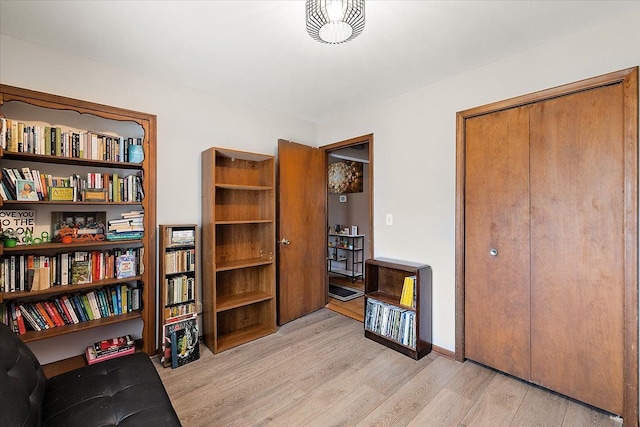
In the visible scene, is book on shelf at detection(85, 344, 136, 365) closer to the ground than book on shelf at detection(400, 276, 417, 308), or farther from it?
closer to the ground

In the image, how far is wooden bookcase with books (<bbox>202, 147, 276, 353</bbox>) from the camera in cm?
271

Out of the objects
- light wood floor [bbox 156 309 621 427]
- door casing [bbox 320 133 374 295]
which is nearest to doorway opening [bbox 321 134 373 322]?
door casing [bbox 320 133 374 295]

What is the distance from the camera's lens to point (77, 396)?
4.43ft

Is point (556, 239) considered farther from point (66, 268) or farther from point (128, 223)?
point (66, 268)

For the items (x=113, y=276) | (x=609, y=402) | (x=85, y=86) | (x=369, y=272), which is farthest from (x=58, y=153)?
(x=609, y=402)

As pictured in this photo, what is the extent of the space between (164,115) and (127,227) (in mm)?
1044

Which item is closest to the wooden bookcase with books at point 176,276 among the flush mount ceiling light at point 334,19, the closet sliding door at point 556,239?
the flush mount ceiling light at point 334,19

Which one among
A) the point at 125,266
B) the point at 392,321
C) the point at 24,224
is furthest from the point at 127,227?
the point at 392,321

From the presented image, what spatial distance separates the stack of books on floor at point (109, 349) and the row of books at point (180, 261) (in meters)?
0.65

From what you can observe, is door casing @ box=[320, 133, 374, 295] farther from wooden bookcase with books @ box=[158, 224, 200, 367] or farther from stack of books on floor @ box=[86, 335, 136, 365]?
stack of books on floor @ box=[86, 335, 136, 365]

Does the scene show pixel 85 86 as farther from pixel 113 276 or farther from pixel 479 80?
pixel 479 80

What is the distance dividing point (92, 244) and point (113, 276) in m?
0.31

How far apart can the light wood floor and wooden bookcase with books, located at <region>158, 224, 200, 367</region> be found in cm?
38

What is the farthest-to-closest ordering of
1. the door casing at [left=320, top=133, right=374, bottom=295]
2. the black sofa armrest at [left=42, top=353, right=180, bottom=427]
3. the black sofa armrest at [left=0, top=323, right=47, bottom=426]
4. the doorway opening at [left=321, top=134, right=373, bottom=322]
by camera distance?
the doorway opening at [left=321, top=134, right=373, bottom=322]
the door casing at [left=320, top=133, right=374, bottom=295]
the black sofa armrest at [left=42, top=353, right=180, bottom=427]
the black sofa armrest at [left=0, top=323, right=47, bottom=426]
